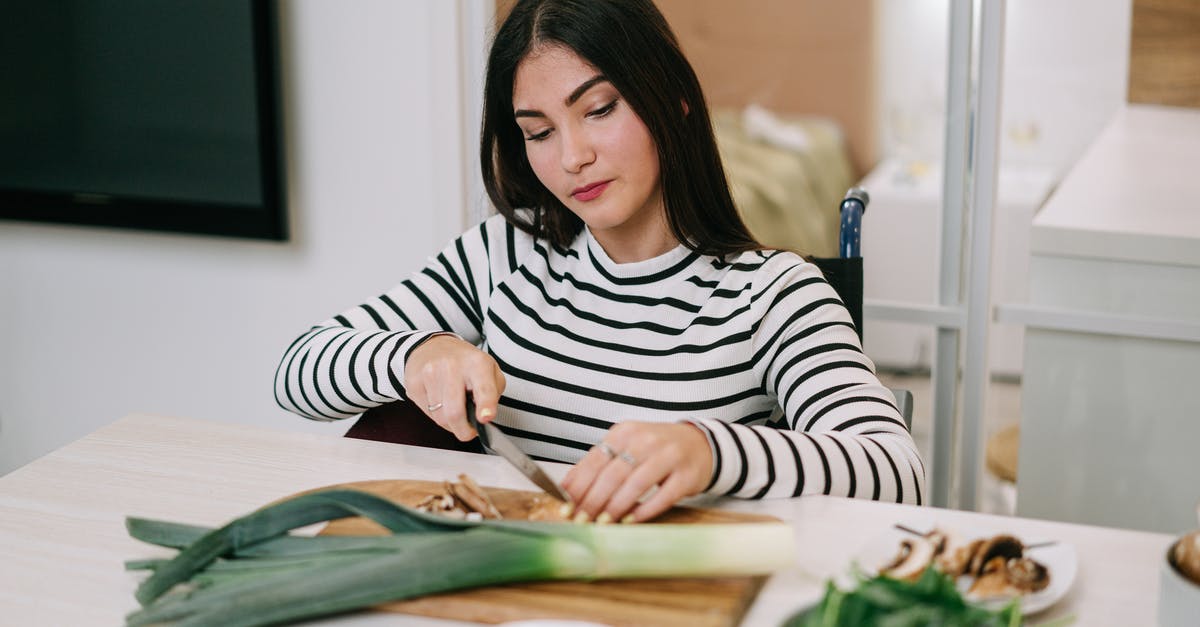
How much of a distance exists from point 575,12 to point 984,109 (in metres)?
0.92

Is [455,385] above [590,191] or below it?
below

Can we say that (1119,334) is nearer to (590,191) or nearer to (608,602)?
(590,191)

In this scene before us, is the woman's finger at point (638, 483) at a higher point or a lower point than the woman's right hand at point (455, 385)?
lower

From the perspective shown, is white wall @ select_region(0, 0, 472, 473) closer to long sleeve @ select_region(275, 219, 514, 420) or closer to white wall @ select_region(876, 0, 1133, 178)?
long sleeve @ select_region(275, 219, 514, 420)

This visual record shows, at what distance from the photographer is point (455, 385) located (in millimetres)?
1255

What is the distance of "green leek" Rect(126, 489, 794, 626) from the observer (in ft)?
2.95

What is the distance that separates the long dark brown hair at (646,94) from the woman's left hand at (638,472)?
16.9 inches

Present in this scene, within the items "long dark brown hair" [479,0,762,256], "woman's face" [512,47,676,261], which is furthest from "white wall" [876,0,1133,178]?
"woman's face" [512,47,676,261]

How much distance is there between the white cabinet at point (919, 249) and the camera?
2.06 meters

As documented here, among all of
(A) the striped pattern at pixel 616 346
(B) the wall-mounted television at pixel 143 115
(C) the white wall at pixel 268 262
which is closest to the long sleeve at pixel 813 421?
(A) the striped pattern at pixel 616 346

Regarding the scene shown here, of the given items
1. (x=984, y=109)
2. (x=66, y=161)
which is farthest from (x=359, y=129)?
(x=984, y=109)

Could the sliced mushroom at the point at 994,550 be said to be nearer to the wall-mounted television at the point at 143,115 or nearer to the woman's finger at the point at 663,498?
the woman's finger at the point at 663,498

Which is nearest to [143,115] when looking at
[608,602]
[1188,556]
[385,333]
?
[385,333]

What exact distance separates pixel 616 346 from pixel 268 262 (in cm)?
127
